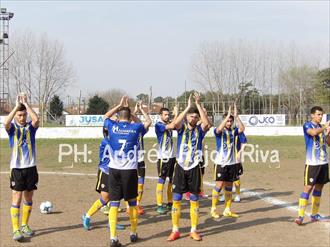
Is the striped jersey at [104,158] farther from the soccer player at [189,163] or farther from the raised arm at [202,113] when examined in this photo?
the raised arm at [202,113]

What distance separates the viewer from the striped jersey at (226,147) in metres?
9.24

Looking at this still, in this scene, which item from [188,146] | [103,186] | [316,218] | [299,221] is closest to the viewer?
[188,146]

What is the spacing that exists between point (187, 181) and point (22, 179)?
2950mm

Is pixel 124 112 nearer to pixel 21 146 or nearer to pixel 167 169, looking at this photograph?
pixel 21 146

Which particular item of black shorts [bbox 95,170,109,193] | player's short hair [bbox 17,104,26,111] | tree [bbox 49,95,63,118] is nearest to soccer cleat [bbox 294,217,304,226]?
black shorts [bbox 95,170,109,193]

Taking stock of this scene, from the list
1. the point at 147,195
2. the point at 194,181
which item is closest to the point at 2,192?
the point at 147,195

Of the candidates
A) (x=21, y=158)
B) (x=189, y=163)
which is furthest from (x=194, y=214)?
(x=21, y=158)

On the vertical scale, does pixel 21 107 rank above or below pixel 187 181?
above

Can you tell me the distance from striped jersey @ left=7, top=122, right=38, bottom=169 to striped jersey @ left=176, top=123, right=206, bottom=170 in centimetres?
271

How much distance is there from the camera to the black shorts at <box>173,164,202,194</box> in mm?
7488

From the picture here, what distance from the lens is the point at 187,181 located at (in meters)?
7.55

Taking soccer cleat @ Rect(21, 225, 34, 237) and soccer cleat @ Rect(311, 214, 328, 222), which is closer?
soccer cleat @ Rect(21, 225, 34, 237)

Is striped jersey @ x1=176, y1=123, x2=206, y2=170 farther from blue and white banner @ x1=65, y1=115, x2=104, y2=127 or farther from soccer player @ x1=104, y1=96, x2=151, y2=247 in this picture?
blue and white banner @ x1=65, y1=115, x2=104, y2=127

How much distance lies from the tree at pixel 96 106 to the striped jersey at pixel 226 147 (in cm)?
4099
